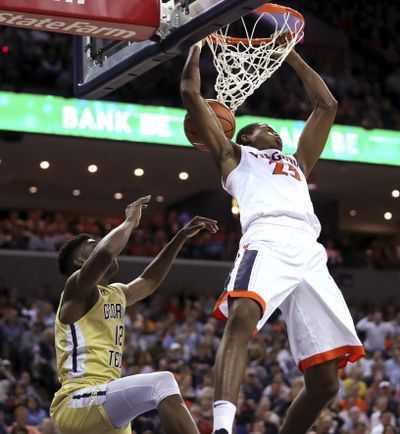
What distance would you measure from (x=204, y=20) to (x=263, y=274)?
1.39 m

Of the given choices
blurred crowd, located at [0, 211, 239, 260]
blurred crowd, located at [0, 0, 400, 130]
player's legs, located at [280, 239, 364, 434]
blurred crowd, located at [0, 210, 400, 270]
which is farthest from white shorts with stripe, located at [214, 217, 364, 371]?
blurred crowd, located at [0, 210, 400, 270]

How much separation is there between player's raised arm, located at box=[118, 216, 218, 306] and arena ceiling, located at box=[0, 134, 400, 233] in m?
12.4

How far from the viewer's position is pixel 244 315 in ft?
16.8

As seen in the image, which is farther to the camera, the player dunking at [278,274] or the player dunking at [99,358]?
the player dunking at [99,358]

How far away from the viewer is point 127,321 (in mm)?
15562

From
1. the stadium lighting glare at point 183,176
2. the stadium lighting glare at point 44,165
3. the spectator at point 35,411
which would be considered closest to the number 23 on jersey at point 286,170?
the spectator at point 35,411

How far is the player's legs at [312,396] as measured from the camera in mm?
5512

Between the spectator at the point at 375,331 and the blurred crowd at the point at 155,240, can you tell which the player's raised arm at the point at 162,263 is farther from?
the blurred crowd at the point at 155,240

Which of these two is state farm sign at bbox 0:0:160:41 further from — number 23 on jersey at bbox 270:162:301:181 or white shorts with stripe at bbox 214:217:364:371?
white shorts with stripe at bbox 214:217:364:371

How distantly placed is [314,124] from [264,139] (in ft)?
1.37

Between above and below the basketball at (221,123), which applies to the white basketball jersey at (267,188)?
below

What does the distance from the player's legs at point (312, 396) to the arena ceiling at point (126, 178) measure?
1377cm

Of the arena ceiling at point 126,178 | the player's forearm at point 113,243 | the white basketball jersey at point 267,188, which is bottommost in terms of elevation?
the arena ceiling at point 126,178

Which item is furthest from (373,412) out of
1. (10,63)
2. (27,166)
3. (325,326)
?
(27,166)
